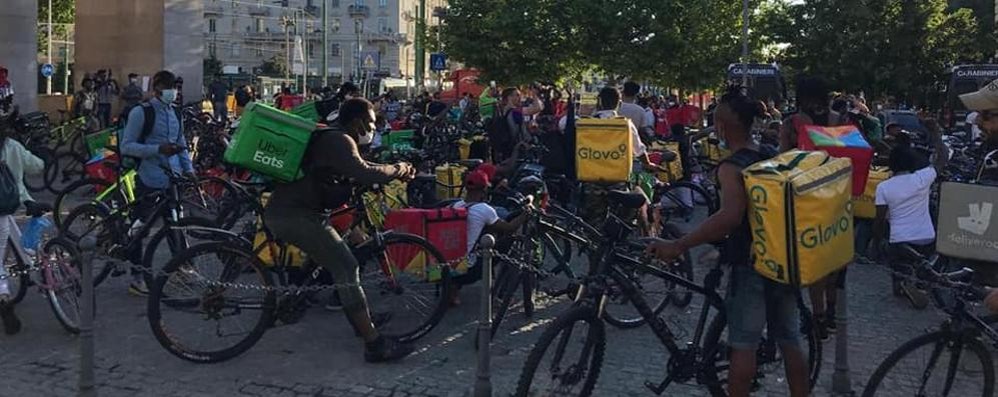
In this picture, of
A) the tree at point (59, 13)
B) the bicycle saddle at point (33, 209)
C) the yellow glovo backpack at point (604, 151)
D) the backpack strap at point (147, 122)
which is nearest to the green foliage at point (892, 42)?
the yellow glovo backpack at point (604, 151)

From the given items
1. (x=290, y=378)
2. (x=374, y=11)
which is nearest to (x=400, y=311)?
(x=290, y=378)

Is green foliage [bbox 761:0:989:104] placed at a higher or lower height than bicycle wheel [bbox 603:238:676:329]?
higher

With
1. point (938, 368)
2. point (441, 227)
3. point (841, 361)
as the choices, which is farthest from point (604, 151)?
point (938, 368)

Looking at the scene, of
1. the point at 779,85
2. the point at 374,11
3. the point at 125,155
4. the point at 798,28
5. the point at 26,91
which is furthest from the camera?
the point at 374,11

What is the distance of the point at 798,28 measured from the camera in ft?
118

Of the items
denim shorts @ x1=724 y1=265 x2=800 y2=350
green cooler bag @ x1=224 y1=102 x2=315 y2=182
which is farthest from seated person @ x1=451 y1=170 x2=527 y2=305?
denim shorts @ x1=724 y1=265 x2=800 y2=350

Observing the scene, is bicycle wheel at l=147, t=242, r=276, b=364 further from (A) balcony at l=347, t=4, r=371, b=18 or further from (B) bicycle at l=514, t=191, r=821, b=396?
(A) balcony at l=347, t=4, r=371, b=18

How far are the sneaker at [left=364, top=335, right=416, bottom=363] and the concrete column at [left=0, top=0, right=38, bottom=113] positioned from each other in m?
17.5

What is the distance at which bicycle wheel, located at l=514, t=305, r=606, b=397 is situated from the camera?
187 inches

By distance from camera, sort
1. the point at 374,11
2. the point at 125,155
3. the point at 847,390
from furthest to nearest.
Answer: the point at 374,11
the point at 125,155
the point at 847,390

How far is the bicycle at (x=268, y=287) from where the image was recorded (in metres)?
6.13

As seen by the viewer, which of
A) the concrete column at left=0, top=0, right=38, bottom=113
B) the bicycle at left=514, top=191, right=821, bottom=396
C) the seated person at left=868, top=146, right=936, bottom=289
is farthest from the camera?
the concrete column at left=0, top=0, right=38, bottom=113

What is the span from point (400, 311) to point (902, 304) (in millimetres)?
4495

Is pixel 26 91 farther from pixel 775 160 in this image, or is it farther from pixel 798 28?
pixel 798 28
